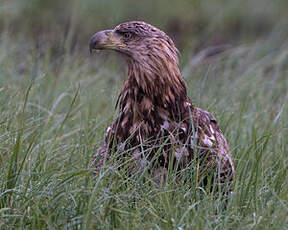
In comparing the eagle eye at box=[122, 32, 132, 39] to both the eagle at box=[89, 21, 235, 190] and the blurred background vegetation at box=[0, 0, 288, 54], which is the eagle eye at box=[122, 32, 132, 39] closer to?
the eagle at box=[89, 21, 235, 190]

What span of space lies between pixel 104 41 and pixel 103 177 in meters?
0.96

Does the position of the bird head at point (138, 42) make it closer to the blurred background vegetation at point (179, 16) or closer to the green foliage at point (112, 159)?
the green foliage at point (112, 159)

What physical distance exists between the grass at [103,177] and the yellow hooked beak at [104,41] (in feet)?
0.82

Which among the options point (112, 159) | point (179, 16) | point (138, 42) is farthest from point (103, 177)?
point (179, 16)

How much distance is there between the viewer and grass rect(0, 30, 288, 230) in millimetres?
3164

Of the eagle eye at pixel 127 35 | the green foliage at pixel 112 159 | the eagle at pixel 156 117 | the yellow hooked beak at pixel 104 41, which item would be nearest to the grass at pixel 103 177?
the green foliage at pixel 112 159

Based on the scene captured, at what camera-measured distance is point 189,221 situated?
10.5ft

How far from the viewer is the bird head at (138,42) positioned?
12.7 ft

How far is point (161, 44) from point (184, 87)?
29 centimetres

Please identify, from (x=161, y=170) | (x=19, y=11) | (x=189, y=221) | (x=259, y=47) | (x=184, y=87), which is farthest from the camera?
(x=19, y=11)

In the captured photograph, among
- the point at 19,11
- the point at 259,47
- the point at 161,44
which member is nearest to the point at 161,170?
the point at 161,44

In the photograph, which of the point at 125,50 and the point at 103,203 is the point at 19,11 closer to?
the point at 125,50

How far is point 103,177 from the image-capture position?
336cm

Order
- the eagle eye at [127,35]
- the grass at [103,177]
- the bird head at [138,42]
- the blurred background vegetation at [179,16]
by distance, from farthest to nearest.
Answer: the blurred background vegetation at [179,16]
the eagle eye at [127,35]
the bird head at [138,42]
the grass at [103,177]
